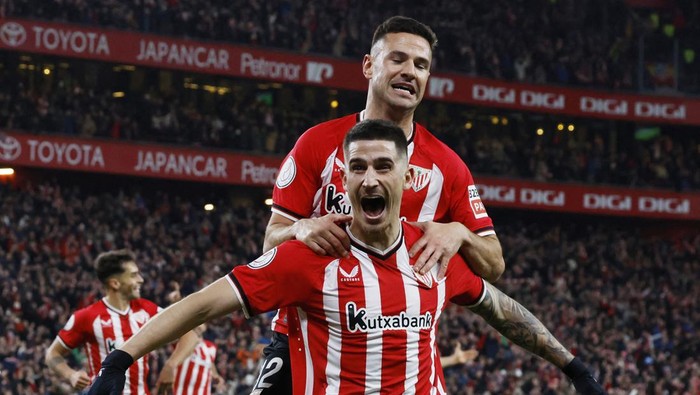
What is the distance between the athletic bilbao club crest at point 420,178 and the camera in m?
6.47

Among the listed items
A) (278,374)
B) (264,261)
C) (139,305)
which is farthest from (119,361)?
(139,305)

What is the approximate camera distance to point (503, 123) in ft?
138

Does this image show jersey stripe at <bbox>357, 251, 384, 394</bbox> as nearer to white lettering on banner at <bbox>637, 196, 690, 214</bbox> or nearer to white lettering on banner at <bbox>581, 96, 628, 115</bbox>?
white lettering on banner at <bbox>581, 96, 628, 115</bbox>

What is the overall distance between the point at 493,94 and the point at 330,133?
33.7 meters

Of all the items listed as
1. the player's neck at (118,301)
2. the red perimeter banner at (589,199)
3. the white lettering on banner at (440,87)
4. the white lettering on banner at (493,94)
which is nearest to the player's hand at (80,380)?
the player's neck at (118,301)

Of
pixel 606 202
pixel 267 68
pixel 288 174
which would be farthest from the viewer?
pixel 606 202

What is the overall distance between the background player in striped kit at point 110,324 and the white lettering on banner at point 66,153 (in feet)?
72.7

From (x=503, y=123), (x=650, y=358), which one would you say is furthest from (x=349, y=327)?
(x=503, y=123)

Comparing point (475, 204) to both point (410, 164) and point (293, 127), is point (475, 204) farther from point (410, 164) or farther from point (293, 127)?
point (293, 127)

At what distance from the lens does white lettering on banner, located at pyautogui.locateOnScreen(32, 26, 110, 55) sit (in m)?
33.2

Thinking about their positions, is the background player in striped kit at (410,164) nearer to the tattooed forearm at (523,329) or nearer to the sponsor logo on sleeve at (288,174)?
the sponsor logo on sleeve at (288,174)

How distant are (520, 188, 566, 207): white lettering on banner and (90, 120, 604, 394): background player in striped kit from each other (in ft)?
110

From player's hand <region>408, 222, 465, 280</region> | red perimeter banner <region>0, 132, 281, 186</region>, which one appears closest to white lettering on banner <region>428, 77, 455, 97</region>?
red perimeter banner <region>0, 132, 281, 186</region>

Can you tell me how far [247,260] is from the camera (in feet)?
102
